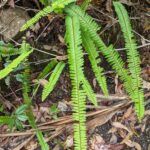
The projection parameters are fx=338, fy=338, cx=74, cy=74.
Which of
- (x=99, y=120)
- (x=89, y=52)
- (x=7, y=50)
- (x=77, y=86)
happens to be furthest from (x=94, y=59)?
(x=7, y=50)

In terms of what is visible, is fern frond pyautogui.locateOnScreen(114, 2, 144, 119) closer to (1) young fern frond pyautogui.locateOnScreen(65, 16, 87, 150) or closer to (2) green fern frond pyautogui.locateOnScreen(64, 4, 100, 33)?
(2) green fern frond pyautogui.locateOnScreen(64, 4, 100, 33)

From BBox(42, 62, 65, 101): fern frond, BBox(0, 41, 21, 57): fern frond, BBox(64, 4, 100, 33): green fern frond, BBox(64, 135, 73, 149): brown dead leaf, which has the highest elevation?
BBox(64, 4, 100, 33): green fern frond

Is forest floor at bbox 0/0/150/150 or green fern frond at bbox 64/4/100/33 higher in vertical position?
green fern frond at bbox 64/4/100/33

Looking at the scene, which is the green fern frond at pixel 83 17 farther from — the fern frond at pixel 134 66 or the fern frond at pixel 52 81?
the fern frond at pixel 52 81

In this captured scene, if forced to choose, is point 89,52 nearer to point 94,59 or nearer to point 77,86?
point 94,59

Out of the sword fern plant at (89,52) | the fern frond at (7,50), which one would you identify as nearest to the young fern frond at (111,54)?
the sword fern plant at (89,52)

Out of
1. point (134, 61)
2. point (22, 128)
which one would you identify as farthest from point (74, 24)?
point (22, 128)


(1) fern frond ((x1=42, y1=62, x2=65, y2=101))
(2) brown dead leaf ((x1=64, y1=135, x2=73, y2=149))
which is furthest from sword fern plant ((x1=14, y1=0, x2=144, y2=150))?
(2) brown dead leaf ((x1=64, y1=135, x2=73, y2=149))

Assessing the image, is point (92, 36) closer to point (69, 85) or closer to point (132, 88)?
point (132, 88)
